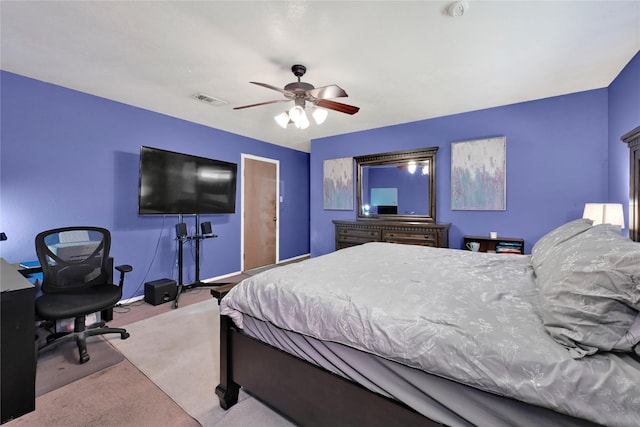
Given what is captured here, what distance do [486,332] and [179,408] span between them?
1.79 metres

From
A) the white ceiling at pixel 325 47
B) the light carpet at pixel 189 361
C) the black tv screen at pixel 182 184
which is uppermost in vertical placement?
the white ceiling at pixel 325 47

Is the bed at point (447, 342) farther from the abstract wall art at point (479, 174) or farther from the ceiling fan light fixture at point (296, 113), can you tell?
the abstract wall art at point (479, 174)

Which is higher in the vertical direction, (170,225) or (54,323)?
(170,225)

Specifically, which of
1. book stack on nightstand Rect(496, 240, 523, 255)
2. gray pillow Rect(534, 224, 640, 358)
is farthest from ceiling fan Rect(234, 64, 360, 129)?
book stack on nightstand Rect(496, 240, 523, 255)

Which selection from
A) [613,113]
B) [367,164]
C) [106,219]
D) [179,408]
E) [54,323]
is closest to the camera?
[179,408]

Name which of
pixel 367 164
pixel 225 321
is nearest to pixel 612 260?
pixel 225 321

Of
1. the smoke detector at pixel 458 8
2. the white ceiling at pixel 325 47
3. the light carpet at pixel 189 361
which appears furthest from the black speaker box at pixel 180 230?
the smoke detector at pixel 458 8

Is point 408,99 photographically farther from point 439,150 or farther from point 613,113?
point 613,113

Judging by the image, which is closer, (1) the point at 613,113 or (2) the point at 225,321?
(2) the point at 225,321

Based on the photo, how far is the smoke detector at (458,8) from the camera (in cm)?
175

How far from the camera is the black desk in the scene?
1622mm

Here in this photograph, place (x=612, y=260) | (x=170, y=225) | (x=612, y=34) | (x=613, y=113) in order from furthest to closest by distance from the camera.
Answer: (x=170, y=225), (x=613, y=113), (x=612, y=34), (x=612, y=260)

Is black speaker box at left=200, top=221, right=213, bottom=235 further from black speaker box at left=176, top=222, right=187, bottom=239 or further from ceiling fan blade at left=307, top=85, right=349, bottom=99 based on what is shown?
ceiling fan blade at left=307, top=85, right=349, bottom=99

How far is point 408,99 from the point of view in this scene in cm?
337
